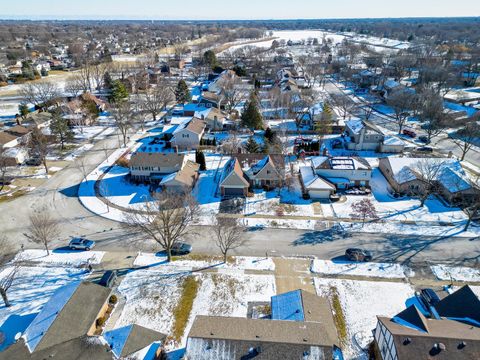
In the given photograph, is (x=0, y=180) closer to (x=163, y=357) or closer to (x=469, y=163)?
(x=163, y=357)

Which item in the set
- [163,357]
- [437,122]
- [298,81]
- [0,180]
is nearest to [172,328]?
[163,357]

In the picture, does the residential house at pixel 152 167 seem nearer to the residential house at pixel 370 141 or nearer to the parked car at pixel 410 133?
the residential house at pixel 370 141

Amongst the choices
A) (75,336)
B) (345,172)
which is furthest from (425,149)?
(75,336)

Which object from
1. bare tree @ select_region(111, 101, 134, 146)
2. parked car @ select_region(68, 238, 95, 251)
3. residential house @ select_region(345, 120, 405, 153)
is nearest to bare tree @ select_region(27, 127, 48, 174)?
bare tree @ select_region(111, 101, 134, 146)

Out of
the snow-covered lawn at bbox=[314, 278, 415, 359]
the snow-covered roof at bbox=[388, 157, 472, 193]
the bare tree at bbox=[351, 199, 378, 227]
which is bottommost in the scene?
the bare tree at bbox=[351, 199, 378, 227]

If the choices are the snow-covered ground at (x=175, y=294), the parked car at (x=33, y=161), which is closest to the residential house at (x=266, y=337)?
the snow-covered ground at (x=175, y=294)

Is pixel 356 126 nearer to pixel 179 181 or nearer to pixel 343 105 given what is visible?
pixel 343 105

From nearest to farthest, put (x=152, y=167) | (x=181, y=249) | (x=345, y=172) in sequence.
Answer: (x=181, y=249) → (x=345, y=172) → (x=152, y=167)

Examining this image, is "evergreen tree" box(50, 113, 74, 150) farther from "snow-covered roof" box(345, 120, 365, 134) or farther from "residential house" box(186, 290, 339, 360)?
"snow-covered roof" box(345, 120, 365, 134)
